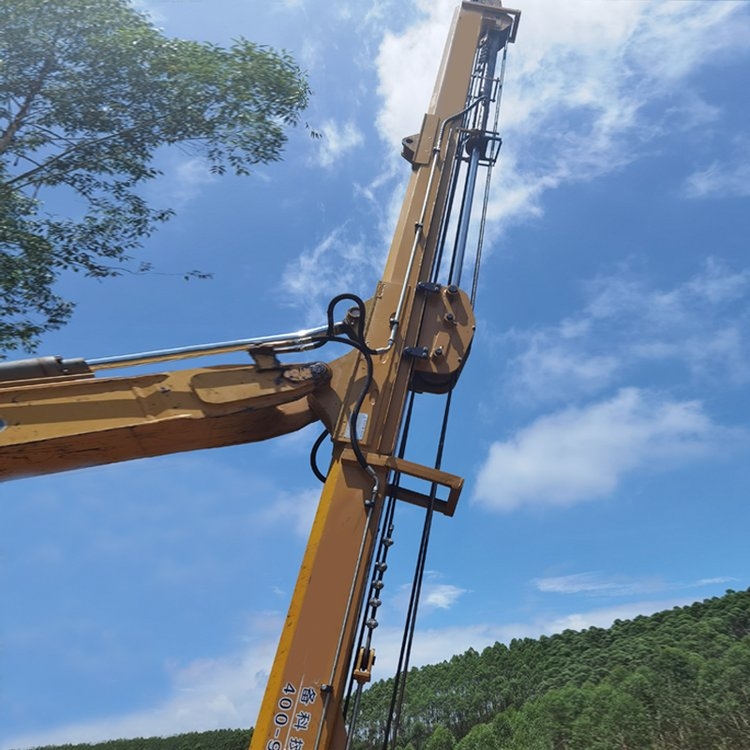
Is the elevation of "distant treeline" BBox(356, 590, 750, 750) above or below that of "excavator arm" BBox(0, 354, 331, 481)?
above

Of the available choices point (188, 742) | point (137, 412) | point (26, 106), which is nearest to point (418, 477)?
point (137, 412)

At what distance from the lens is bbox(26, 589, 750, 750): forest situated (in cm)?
1956

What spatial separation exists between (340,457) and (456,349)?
91cm

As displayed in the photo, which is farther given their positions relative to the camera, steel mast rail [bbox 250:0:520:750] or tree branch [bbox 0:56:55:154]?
tree branch [bbox 0:56:55:154]

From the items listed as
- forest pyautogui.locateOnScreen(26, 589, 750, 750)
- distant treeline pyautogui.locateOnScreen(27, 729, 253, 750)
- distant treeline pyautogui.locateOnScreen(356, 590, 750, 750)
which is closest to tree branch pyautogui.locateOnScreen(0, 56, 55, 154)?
distant treeline pyautogui.locateOnScreen(356, 590, 750, 750)

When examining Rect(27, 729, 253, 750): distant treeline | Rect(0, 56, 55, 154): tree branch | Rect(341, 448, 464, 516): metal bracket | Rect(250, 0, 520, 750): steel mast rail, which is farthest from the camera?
Rect(27, 729, 253, 750): distant treeline

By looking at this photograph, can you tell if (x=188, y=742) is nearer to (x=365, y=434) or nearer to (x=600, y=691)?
(x=600, y=691)

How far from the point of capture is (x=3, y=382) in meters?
3.26

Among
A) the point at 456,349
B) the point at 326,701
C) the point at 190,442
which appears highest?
the point at 456,349

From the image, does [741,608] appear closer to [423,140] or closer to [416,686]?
[416,686]

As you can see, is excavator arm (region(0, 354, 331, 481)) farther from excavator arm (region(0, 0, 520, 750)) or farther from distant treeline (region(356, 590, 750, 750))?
distant treeline (region(356, 590, 750, 750))

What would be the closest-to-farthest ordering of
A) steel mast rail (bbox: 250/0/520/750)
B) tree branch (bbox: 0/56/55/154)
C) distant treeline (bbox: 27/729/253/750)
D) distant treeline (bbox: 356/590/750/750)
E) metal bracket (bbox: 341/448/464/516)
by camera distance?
1. steel mast rail (bbox: 250/0/520/750)
2. metal bracket (bbox: 341/448/464/516)
3. tree branch (bbox: 0/56/55/154)
4. distant treeline (bbox: 356/590/750/750)
5. distant treeline (bbox: 27/729/253/750)

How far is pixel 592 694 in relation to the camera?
22188 mm

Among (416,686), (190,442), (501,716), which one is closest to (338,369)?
(190,442)
